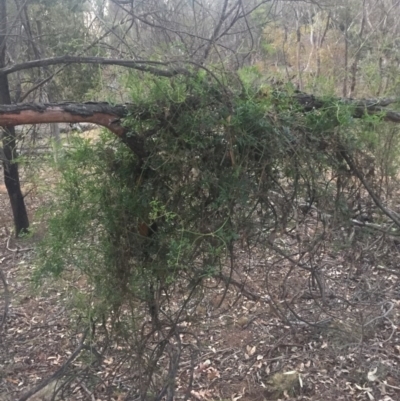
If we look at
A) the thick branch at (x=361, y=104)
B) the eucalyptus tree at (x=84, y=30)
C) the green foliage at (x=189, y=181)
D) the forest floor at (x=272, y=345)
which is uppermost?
the eucalyptus tree at (x=84, y=30)

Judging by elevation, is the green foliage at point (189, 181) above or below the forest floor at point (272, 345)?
above

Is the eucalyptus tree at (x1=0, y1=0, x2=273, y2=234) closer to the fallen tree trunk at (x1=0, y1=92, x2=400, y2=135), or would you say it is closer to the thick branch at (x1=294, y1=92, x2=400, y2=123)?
the thick branch at (x1=294, y1=92, x2=400, y2=123)

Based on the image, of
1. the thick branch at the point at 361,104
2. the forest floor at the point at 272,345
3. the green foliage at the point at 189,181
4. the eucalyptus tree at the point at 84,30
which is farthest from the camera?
the eucalyptus tree at the point at 84,30

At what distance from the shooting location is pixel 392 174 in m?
2.18

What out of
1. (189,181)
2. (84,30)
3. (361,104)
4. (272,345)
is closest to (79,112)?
(189,181)

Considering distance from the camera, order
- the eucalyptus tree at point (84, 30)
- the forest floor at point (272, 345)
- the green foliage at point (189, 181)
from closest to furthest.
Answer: the green foliage at point (189, 181) → the forest floor at point (272, 345) → the eucalyptus tree at point (84, 30)

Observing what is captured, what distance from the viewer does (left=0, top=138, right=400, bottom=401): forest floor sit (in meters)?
3.43

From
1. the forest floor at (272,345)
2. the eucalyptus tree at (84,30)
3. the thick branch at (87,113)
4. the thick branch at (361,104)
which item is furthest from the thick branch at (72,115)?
the eucalyptus tree at (84,30)

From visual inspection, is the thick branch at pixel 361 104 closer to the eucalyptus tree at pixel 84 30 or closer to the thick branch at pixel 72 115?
the thick branch at pixel 72 115

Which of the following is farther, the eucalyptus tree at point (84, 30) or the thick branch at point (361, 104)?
the eucalyptus tree at point (84, 30)

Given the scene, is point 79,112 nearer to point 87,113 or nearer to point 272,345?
point 87,113

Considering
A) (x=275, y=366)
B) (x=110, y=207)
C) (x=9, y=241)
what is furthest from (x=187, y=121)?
(x=9, y=241)

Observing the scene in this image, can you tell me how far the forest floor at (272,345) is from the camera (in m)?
3.43

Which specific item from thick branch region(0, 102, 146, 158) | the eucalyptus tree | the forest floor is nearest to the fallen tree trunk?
thick branch region(0, 102, 146, 158)
